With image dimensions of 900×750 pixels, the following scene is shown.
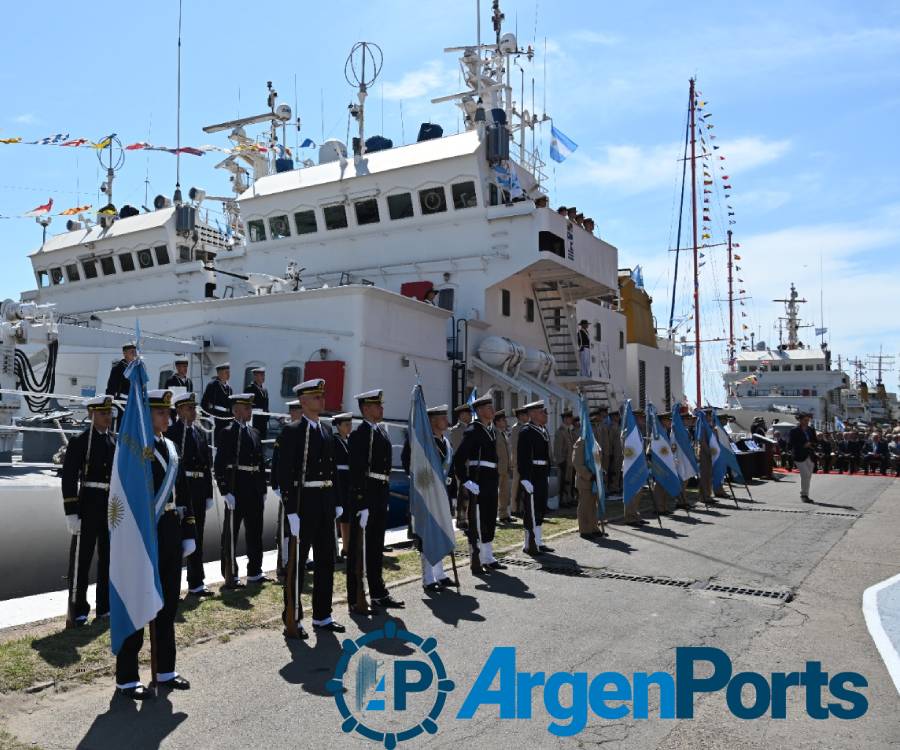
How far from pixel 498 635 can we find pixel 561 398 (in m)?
13.8

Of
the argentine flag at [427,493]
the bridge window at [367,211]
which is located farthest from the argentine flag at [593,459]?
the bridge window at [367,211]

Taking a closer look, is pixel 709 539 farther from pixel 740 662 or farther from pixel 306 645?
pixel 306 645

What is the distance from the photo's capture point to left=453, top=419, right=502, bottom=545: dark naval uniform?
918cm

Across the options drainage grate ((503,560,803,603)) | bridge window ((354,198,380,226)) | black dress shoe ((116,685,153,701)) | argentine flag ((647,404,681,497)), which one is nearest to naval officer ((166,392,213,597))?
black dress shoe ((116,685,153,701))

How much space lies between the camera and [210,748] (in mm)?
4020

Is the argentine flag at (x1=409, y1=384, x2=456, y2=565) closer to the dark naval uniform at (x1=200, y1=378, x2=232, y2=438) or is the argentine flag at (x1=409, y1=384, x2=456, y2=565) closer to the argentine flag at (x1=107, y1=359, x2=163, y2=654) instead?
the argentine flag at (x1=107, y1=359, x2=163, y2=654)

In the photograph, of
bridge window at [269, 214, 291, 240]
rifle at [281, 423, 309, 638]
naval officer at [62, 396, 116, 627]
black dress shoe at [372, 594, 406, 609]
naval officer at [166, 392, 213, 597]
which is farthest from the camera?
bridge window at [269, 214, 291, 240]

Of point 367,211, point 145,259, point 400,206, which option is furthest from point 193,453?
point 145,259

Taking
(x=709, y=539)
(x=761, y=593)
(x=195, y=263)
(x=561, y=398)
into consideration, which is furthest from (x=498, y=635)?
(x=195, y=263)

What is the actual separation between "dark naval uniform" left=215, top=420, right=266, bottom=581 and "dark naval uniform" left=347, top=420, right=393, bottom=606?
151cm

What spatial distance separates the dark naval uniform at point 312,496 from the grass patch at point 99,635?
0.49 metres

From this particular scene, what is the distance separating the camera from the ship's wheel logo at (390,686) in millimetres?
4355

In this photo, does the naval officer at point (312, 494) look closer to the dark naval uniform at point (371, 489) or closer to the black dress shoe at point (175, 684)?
the dark naval uniform at point (371, 489)

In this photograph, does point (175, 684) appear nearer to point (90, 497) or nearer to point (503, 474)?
point (90, 497)
